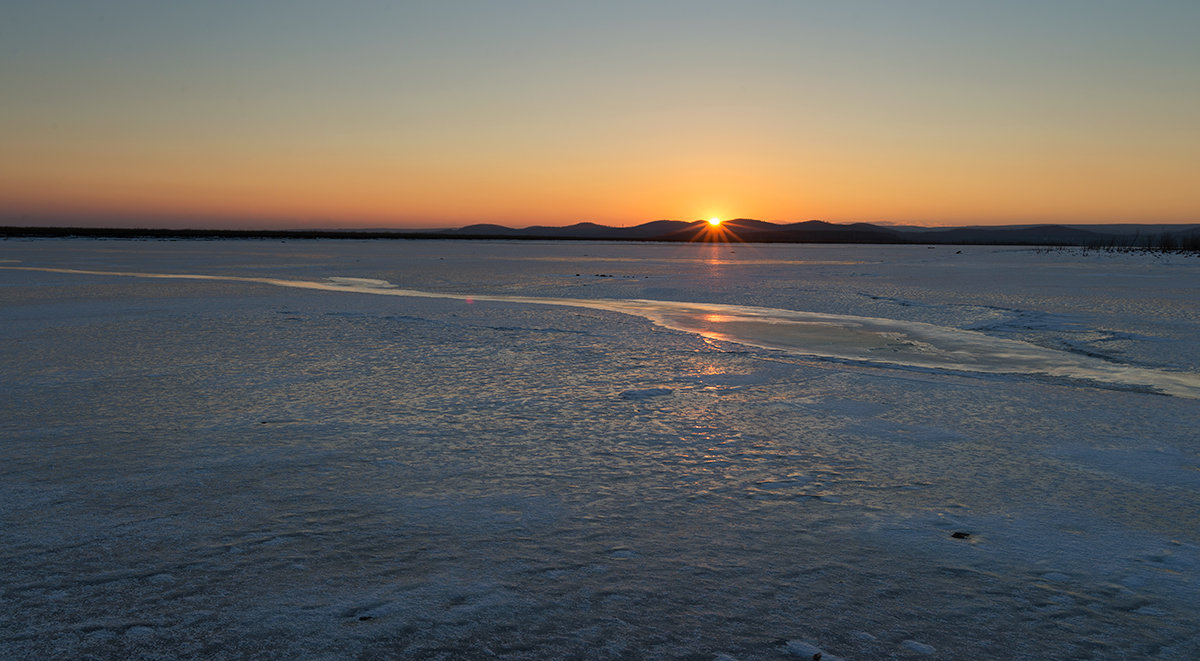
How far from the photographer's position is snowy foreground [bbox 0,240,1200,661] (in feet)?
8.84

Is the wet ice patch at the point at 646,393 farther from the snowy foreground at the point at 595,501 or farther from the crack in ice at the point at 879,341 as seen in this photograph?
the crack in ice at the point at 879,341

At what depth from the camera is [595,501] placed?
3.96m

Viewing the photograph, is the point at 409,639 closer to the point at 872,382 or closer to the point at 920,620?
the point at 920,620

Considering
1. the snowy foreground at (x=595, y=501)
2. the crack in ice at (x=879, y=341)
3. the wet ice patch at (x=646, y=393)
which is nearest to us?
the snowy foreground at (x=595, y=501)

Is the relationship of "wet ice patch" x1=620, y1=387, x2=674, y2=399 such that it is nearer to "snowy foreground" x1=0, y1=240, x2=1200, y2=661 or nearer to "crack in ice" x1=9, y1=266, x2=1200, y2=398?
"snowy foreground" x1=0, y1=240, x2=1200, y2=661

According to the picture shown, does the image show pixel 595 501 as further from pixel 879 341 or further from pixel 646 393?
pixel 879 341

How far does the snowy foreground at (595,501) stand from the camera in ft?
8.84

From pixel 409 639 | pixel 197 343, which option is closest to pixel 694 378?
pixel 409 639

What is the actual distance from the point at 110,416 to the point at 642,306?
10681 mm

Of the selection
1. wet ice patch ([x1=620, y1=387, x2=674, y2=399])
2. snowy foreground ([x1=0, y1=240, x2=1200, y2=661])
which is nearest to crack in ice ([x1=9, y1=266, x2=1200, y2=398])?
snowy foreground ([x1=0, y1=240, x2=1200, y2=661])

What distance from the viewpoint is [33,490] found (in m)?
4.02

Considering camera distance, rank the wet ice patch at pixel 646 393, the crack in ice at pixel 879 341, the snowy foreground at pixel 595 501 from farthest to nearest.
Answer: the crack in ice at pixel 879 341
the wet ice patch at pixel 646 393
the snowy foreground at pixel 595 501

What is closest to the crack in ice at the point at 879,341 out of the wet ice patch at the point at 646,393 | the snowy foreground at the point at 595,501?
the snowy foreground at the point at 595,501

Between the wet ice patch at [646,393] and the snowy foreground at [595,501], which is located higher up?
the wet ice patch at [646,393]
